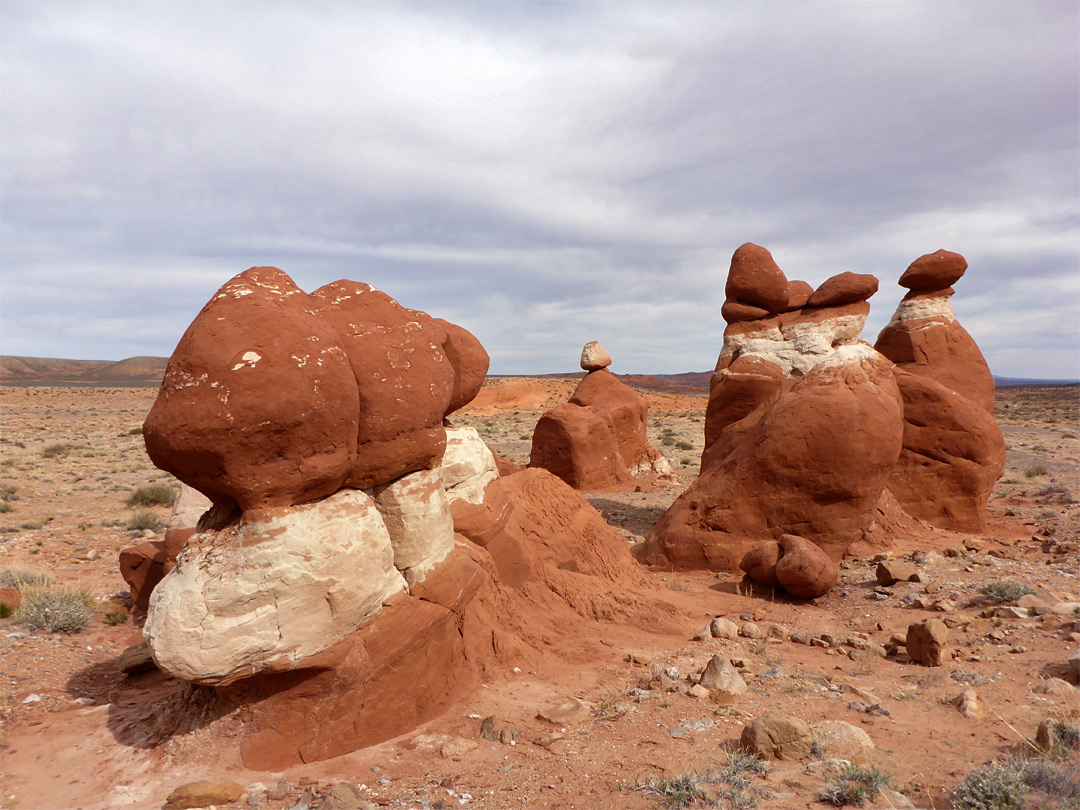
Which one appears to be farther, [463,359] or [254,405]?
[463,359]

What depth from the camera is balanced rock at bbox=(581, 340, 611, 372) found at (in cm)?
1841

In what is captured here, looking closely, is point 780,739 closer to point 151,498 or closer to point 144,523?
point 144,523

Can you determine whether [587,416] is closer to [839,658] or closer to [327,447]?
[839,658]

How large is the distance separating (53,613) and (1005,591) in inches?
384

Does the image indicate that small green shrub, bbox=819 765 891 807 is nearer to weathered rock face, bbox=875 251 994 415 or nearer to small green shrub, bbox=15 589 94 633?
small green shrub, bbox=15 589 94 633

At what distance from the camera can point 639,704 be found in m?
4.79

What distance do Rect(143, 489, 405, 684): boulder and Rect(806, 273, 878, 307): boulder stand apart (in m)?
10.5

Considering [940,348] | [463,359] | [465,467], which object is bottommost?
[465,467]

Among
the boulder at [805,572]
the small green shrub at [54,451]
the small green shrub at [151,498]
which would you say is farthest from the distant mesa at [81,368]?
the boulder at [805,572]

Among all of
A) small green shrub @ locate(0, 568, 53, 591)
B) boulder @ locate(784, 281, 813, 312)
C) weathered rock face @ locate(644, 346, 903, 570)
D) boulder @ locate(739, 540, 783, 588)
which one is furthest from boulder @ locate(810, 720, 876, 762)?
boulder @ locate(784, 281, 813, 312)

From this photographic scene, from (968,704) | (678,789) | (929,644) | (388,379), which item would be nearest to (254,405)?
(388,379)

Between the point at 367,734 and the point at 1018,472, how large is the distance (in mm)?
19169

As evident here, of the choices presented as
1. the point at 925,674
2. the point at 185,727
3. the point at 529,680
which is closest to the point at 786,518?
the point at 925,674

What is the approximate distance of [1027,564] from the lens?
8484 mm
